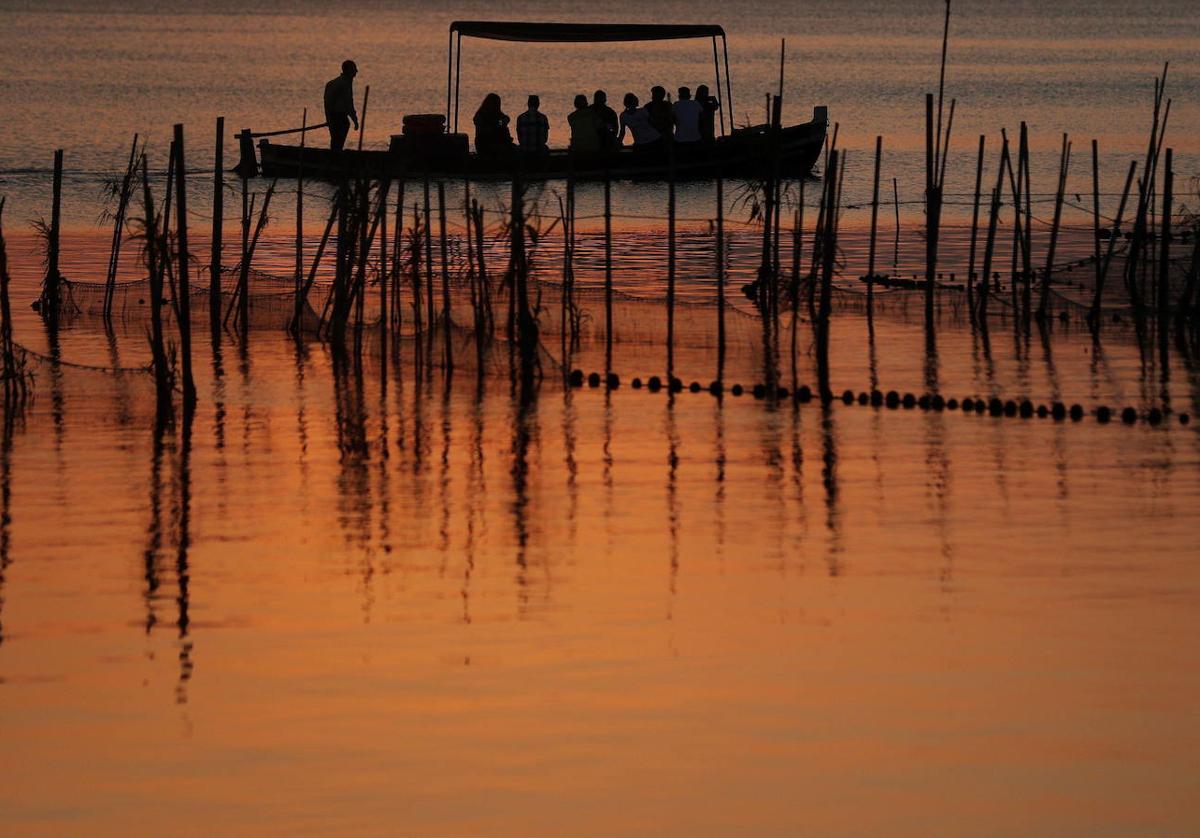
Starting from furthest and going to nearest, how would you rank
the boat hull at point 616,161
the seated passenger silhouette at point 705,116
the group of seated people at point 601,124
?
the seated passenger silhouette at point 705,116 < the group of seated people at point 601,124 < the boat hull at point 616,161

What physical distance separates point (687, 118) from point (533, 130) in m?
2.06

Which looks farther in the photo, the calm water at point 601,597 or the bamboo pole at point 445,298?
the bamboo pole at point 445,298

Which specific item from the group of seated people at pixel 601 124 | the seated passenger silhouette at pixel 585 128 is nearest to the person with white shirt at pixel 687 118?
the group of seated people at pixel 601 124

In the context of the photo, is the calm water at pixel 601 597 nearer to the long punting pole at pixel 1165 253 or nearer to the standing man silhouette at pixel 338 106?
the long punting pole at pixel 1165 253

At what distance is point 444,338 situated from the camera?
648 inches

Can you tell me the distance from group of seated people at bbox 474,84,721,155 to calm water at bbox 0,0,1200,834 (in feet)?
39.0

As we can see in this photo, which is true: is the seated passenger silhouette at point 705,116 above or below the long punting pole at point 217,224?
above

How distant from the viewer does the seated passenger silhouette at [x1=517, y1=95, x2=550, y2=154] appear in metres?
30.9

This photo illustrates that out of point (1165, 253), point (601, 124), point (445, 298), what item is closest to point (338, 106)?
point (601, 124)

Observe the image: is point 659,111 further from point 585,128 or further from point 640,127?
point 585,128

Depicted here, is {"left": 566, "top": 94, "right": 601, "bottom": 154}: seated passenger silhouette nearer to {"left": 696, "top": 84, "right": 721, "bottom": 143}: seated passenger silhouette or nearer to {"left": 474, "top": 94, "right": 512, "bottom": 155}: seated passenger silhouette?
{"left": 474, "top": 94, "right": 512, "bottom": 155}: seated passenger silhouette

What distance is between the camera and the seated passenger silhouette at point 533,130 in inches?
1217

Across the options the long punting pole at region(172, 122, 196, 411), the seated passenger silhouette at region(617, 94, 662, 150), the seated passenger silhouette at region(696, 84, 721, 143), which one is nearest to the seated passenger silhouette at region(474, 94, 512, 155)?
the seated passenger silhouette at region(617, 94, 662, 150)

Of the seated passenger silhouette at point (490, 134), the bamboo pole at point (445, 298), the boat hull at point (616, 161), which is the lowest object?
the bamboo pole at point (445, 298)
